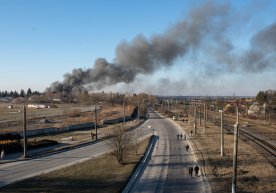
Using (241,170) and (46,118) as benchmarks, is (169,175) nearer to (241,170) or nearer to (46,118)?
(241,170)

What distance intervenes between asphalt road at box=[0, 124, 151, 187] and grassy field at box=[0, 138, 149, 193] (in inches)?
61.6

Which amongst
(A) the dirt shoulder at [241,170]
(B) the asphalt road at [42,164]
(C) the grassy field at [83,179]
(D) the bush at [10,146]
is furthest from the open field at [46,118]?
(A) the dirt shoulder at [241,170]

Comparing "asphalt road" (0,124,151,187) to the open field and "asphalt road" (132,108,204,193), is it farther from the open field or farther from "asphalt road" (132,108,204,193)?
the open field

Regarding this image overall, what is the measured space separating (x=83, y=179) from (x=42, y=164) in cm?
938

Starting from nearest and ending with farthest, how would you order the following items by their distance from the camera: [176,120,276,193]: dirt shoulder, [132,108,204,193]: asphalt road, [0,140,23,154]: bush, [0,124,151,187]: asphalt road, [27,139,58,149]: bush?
1. [132,108,204,193]: asphalt road
2. [176,120,276,193]: dirt shoulder
3. [0,124,151,187]: asphalt road
4. [0,140,23,154]: bush
5. [27,139,58,149]: bush

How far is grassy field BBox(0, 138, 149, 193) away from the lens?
1044 inches

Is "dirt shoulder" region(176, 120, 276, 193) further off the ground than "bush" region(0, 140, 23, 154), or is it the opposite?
"bush" region(0, 140, 23, 154)

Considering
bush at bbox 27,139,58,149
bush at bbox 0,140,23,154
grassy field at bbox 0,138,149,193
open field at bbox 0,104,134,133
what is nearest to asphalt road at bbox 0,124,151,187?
grassy field at bbox 0,138,149,193

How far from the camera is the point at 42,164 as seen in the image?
1489 inches

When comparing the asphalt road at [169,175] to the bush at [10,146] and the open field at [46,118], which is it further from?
the open field at [46,118]

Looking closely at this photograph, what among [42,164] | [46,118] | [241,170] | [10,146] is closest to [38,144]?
[10,146]

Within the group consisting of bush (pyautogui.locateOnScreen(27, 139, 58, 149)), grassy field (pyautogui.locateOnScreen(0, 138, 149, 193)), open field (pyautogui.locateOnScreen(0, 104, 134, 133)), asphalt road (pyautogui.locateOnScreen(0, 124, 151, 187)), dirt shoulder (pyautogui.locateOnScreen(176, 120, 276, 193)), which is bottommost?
dirt shoulder (pyautogui.locateOnScreen(176, 120, 276, 193))

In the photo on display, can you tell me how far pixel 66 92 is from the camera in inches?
5300

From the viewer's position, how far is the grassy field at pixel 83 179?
87.0ft
